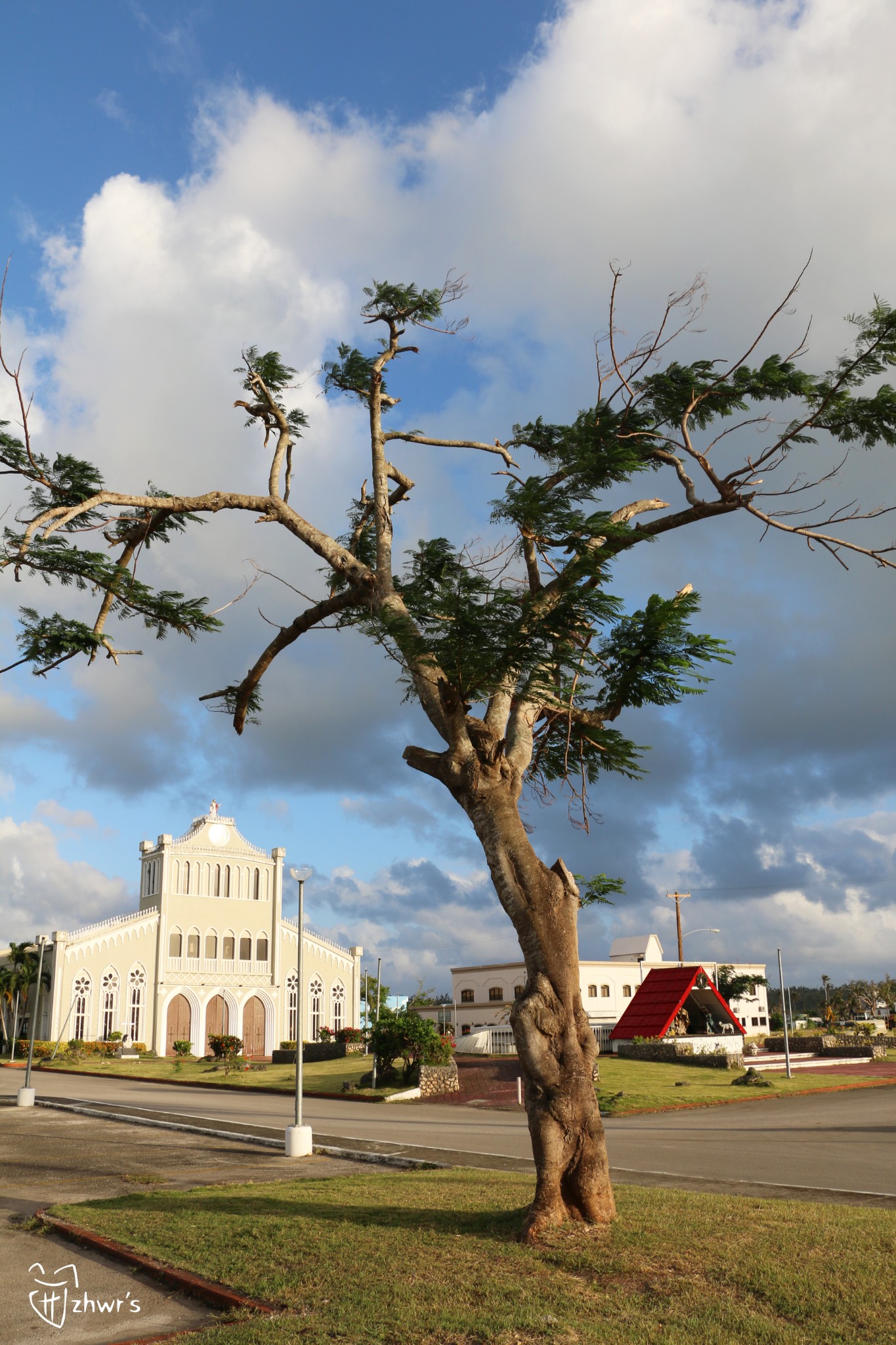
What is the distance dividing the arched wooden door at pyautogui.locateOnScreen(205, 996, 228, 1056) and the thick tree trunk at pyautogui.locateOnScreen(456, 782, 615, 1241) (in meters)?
53.7

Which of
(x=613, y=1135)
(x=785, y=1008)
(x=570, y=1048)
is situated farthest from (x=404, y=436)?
(x=785, y=1008)

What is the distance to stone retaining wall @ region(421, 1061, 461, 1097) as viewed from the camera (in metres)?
28.9

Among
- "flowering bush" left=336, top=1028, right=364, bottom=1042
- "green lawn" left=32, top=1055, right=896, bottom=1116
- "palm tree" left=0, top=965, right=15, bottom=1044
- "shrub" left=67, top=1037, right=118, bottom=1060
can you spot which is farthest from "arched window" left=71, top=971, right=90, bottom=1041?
"flowering bush" left=336, top=1028, right=364, bottom=1042

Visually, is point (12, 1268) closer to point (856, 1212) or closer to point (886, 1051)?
point (856, 1212)

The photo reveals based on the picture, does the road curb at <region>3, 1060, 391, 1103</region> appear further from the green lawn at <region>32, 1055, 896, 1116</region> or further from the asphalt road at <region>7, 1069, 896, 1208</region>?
the asphalt road at <region>7, 1069, 896, 1208</region>

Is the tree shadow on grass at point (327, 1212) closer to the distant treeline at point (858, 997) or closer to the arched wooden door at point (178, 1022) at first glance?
the arched wooden door at point (178, 1022)

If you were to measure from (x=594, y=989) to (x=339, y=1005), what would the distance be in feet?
51.0

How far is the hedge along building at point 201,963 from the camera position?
5397 cm

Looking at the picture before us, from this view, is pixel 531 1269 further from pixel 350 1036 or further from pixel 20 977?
pixel 20 977

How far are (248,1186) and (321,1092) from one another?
19.7 metres

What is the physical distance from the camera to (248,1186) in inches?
455

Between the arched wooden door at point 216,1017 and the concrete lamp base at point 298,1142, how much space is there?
44.7m

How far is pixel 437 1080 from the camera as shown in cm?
2922

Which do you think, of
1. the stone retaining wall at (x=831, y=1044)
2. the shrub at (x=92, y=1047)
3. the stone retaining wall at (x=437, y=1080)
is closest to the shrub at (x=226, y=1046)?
→ the shrub at (x=92, y=1047)
